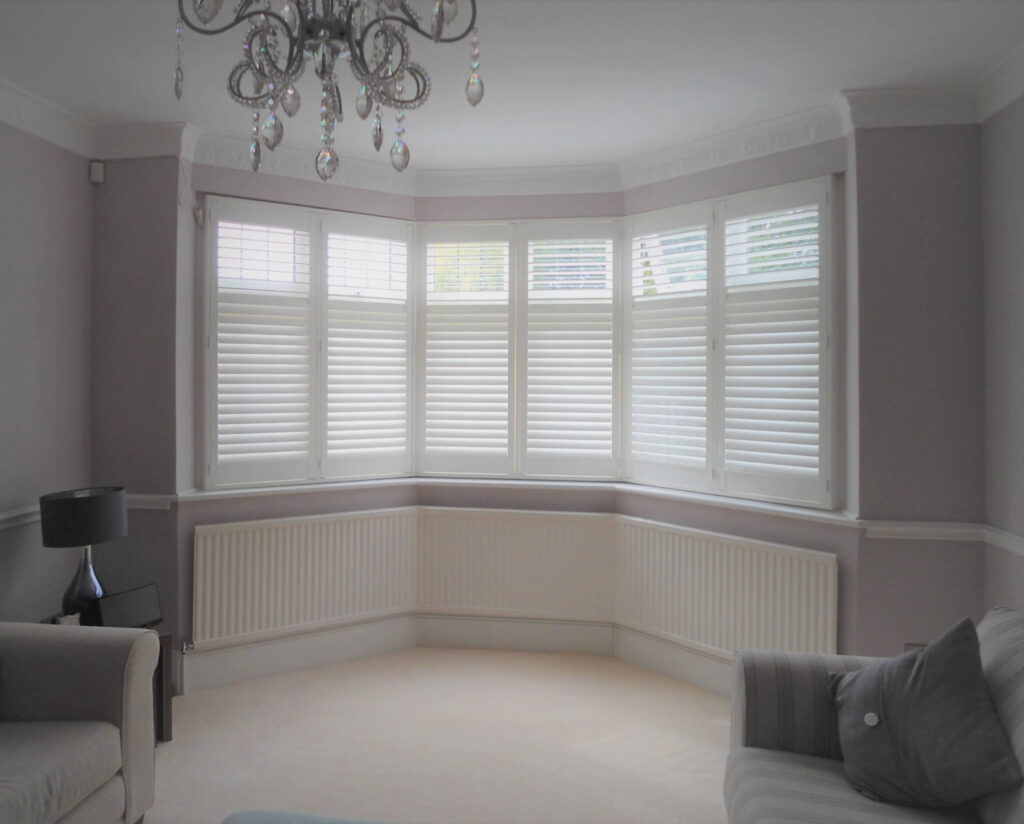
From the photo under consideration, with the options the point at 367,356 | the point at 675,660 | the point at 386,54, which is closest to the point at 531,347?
the point at 367,356

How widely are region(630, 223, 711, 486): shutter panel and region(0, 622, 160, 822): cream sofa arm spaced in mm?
2662

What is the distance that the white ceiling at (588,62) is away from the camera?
262 centimetres

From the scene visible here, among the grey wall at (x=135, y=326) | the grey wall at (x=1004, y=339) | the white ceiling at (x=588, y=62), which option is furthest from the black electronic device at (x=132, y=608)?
the grey wall at (x=1004, y=339)

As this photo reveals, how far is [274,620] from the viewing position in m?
4.05

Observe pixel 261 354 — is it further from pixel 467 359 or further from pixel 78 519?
pixel 78 519

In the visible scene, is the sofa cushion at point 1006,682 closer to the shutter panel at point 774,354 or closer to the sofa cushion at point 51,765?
the shutter panel at point 774,354

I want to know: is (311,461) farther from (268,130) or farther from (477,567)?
(268,130)

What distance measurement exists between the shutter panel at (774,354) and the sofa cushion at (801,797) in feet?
5.41

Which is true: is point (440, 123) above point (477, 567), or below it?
above

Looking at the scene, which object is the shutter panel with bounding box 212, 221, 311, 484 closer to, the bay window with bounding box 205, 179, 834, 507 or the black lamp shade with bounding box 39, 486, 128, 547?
the bay window with bounding box 205, 179, 834, 507

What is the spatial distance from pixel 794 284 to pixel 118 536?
10.6ft

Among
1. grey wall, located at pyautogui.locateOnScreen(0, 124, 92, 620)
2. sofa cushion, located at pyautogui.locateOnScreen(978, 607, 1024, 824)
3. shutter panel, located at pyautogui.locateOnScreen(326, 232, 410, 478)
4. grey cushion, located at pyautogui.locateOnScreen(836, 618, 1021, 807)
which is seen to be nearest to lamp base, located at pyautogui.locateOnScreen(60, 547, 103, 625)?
grey wall, located at pyautogui.locateOnScreen(0, 124, 92, 620)

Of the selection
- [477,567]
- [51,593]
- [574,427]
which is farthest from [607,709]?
[51,593]

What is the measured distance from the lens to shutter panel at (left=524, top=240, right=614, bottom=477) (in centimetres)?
437
